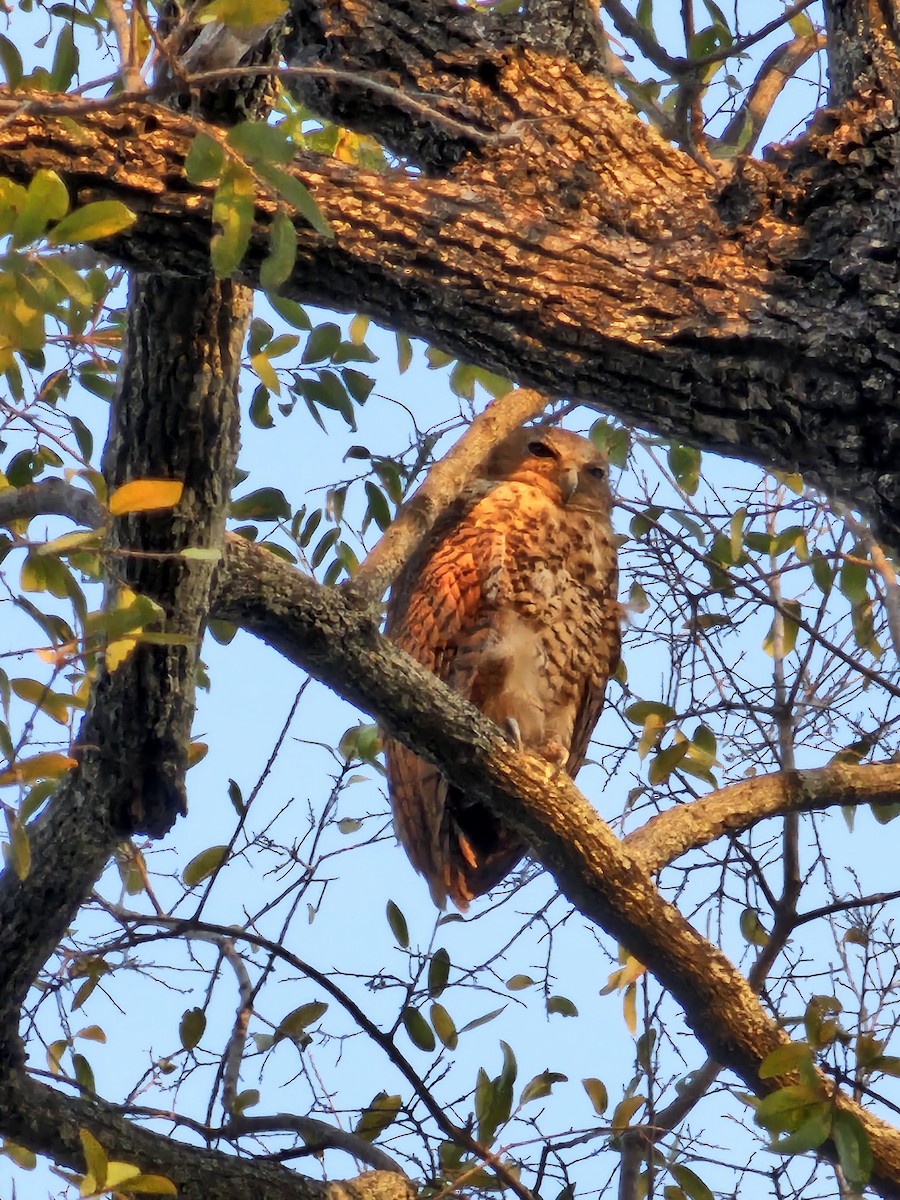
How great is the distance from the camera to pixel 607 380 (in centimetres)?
167

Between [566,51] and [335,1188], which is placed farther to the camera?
[335,1188]

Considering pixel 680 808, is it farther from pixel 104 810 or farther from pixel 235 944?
pixel 104 810

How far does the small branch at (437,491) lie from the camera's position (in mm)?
2533

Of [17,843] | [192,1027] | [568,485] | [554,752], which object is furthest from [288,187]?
[568,485]

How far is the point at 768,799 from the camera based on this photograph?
2.90m

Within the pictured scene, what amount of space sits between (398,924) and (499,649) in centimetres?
101

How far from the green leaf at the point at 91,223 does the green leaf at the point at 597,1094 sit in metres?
2.11

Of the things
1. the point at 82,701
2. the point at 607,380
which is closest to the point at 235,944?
the point at 82,701

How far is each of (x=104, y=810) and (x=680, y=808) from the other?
49.8 inches

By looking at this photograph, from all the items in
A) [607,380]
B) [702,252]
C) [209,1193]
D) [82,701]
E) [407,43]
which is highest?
[407,43]

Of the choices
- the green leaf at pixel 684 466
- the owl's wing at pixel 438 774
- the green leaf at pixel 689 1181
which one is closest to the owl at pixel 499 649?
the owl's wing at pixel 438 774

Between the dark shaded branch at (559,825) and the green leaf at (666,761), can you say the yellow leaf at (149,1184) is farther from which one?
the green leaf at (666,761)

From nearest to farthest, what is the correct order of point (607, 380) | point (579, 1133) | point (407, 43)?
point (607, 380)
point (407, 43)
point (579, 1133)

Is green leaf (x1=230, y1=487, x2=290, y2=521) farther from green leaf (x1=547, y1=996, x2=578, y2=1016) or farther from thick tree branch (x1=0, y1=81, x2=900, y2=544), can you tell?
green leaf (x1=547, y1=996, x2=578, y2=1016)
